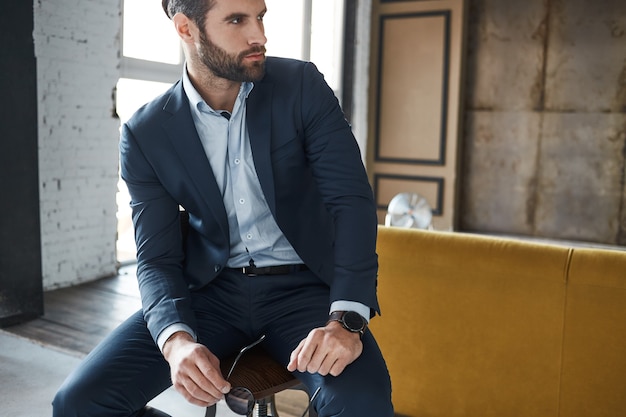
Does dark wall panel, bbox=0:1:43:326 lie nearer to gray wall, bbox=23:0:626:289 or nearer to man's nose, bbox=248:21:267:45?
man's nose, bbox=248:21:267:45

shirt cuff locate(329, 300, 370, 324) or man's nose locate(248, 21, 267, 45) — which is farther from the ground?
man's nose locate(248, 21, 267, 45)

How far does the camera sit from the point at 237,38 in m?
1.58

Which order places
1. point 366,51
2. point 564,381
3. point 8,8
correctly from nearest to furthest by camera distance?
point 564,381, point 8,8, point 366,51

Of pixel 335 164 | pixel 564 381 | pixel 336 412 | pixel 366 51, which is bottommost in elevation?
pixel 564 381

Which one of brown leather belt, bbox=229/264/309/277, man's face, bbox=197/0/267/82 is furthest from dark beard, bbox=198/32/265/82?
brown leather belt, bbox=229/264/309/277

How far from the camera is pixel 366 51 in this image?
754 cm

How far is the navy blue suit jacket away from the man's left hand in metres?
0.30

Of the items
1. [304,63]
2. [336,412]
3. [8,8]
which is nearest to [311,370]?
[336,412]

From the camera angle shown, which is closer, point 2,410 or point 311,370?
point 311,370

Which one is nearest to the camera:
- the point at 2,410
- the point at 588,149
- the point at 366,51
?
the point at 2,410

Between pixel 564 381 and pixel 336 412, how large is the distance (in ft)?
3.53

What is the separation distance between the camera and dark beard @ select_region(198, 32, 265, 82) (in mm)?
1584

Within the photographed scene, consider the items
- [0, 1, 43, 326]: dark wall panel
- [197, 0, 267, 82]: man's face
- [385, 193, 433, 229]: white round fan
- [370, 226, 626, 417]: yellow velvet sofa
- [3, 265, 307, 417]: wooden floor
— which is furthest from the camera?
A: [385, 193, 433, 229]: white round fan

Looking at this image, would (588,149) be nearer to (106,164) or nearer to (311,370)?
(106,164)
